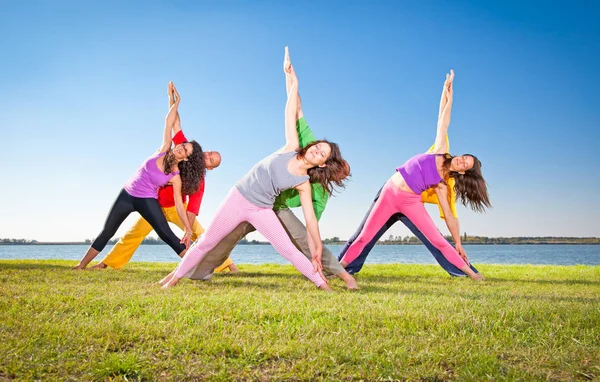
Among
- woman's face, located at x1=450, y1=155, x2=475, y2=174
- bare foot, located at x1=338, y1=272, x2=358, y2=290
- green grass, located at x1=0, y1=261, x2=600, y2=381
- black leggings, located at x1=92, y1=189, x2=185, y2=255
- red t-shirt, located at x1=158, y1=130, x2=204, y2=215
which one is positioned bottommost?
green grass, located at x1=0, y1=261, x2=600, y2=381

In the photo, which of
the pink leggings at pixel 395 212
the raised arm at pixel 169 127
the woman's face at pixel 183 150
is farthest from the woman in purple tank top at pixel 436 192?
the raised arm at pixel 169 127

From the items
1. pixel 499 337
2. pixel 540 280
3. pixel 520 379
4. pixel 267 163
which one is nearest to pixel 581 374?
pixel 520 379

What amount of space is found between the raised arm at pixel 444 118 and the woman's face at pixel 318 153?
2985 millimetres

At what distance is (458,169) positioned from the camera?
8281 millimetres

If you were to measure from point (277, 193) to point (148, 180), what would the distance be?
3.34m

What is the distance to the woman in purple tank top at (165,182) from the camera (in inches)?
332

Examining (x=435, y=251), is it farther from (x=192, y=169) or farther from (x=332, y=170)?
(x=192, y=169)

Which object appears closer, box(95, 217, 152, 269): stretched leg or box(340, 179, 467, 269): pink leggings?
box(340, 179, 467, 269): pink leggings

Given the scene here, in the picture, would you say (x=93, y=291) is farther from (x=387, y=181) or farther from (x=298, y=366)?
(x=387, y=181)

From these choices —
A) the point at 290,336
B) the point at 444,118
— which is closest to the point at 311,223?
the point at 290,336

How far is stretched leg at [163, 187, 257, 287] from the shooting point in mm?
6438

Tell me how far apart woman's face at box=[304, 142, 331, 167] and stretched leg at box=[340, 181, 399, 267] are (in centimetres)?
274

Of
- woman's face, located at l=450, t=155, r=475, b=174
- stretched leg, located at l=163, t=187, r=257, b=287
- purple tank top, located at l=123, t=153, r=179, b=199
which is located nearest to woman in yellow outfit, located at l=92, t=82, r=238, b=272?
purple tank top, located at l=123, t=153, r=179, b=199

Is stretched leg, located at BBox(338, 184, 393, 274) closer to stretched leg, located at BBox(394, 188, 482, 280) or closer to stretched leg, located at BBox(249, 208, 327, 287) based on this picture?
stretched leg, located at BBox(394, 188, 482, 280)
